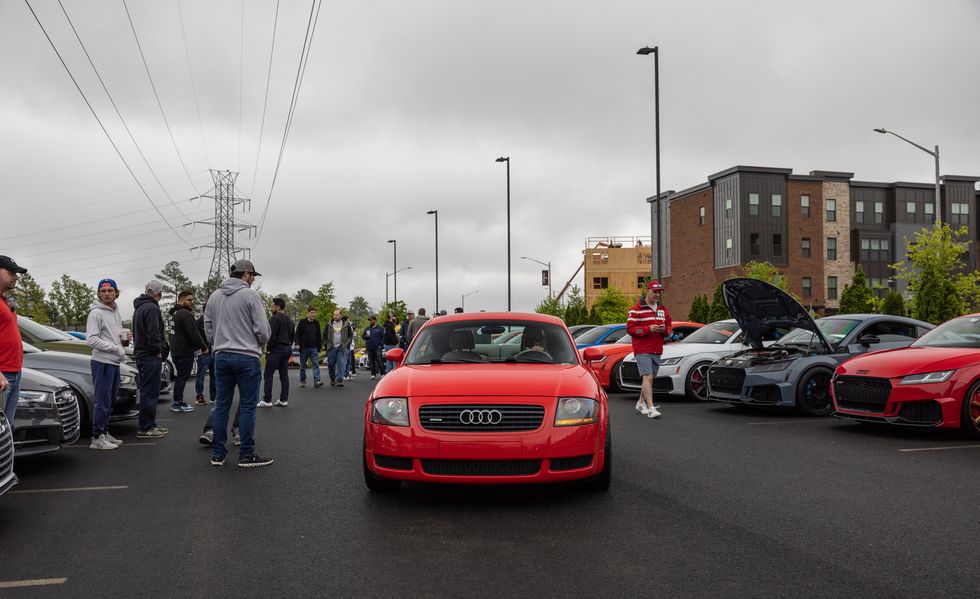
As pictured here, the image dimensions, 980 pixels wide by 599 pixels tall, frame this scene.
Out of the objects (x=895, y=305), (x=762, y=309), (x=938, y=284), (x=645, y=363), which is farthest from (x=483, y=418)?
(x=895, y=305)

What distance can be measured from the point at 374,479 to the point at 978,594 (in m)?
3.92

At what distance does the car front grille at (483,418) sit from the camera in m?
5.51

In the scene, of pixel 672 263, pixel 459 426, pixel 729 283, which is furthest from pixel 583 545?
pixel 672 263

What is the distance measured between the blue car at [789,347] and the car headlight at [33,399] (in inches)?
340

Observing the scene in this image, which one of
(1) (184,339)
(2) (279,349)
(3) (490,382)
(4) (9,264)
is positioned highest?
(4) (9,264)

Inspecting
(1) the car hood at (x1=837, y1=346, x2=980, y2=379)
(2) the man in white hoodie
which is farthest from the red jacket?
(2) the man in white hoodie

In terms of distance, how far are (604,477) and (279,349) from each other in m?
8.91

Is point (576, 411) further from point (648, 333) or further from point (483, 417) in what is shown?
point (648, 333)

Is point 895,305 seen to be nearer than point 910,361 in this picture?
No

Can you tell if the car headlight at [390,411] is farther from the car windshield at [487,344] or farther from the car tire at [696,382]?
the car tire at [696,382]

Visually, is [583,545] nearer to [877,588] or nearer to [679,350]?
[877,588]

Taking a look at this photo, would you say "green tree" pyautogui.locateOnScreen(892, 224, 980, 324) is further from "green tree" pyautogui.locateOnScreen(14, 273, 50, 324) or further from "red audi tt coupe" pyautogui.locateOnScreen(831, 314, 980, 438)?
"green tree" pyautogui.locateOnScreen(14, 273, 50, 324)

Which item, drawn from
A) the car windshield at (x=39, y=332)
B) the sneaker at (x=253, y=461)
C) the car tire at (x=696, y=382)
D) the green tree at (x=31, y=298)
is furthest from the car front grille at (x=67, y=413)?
the green tree at (x=31, y=298)

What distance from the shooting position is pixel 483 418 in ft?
18.1
